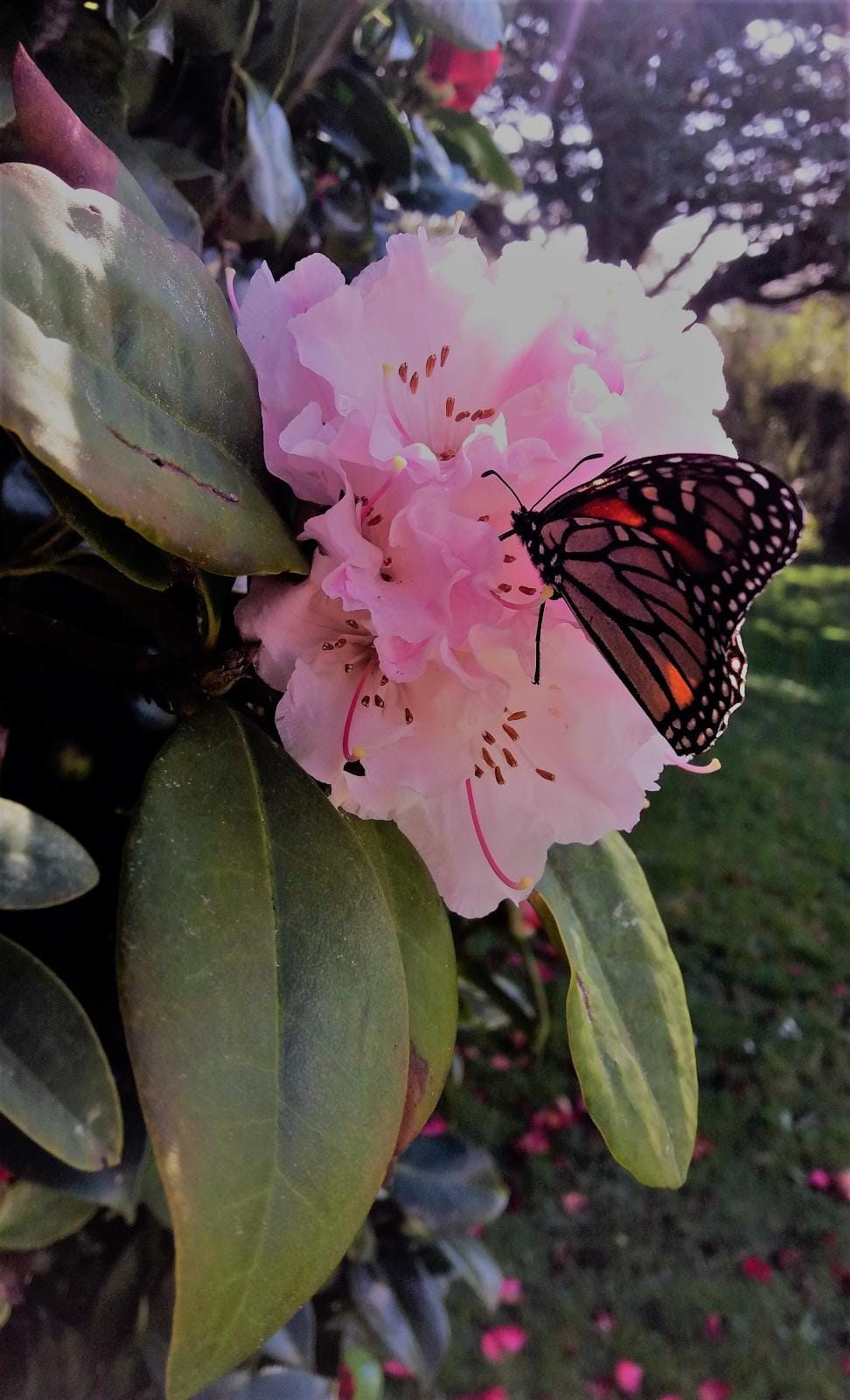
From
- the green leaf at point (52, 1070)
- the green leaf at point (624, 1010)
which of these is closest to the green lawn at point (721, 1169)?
the green leaf at point (624, 1010)

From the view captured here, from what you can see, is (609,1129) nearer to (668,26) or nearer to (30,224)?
(30,224)

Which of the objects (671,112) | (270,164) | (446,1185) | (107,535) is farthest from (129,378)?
(671,112)

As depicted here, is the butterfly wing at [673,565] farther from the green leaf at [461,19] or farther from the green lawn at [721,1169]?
the green lawn at [721,1169]

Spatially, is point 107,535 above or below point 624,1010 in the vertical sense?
above

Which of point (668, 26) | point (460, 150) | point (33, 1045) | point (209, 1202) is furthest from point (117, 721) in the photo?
point (668, 26)

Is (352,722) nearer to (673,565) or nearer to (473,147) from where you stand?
(673,565)

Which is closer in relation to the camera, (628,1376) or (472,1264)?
(472,1264)

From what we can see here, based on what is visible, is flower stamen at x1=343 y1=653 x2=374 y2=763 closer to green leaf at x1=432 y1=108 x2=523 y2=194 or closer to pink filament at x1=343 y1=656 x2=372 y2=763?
pink filament at x1=343 y1=656 x2=372 y2=763
